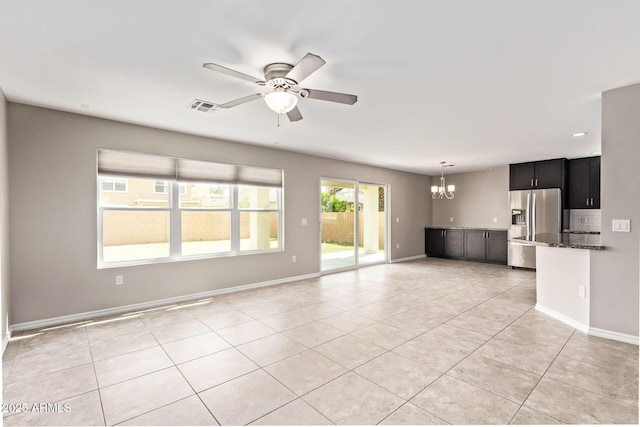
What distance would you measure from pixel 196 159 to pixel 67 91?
1.75 meters

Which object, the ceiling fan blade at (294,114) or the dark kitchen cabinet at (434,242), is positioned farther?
the dark kitchen cabinet at (434,242)

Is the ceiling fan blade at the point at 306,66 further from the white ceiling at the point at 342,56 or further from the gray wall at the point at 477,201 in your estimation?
the gray wall at the point at 477,201

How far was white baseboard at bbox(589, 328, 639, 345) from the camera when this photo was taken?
292cm

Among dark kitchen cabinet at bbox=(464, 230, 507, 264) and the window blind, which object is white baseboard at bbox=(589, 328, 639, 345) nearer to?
dark kitchen cabinet at bbox=(464, 230, 507, 264)

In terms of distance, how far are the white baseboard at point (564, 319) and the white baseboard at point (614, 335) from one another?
0.07 m

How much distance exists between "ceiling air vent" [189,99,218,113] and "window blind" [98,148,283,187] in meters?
1.26

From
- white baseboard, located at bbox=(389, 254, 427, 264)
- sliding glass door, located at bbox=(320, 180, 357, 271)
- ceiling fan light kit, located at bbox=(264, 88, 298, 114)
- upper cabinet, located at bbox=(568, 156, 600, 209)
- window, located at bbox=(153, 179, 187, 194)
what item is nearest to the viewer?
ceiling fan light kit, located at bbox=(264, 88, 298, 114)

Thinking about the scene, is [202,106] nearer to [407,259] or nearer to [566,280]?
[566,280]

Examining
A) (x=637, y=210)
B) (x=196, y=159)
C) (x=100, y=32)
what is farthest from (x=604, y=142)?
(x=196, y=159)

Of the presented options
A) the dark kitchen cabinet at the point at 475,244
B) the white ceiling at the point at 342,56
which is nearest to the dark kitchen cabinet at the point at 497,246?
the dark kitchen cabinet at the point at 475,244

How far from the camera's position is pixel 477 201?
8.12 m

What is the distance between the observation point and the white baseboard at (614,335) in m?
2.92

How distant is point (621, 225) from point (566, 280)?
0.92 metres

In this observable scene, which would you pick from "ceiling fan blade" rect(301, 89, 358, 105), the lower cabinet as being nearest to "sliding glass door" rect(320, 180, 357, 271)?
the lower cabinet
